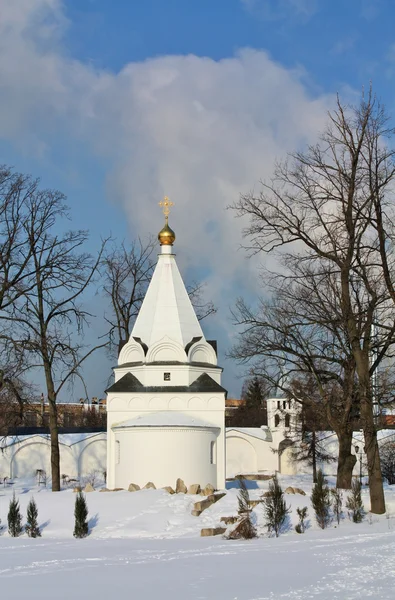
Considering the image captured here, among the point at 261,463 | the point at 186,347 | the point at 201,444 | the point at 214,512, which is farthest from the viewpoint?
the point at 261,463

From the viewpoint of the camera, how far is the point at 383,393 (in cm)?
1886

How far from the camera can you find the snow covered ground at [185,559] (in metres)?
9.20

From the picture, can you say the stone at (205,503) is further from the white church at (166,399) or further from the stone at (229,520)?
the white church at (166,399)

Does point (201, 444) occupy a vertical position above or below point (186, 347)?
below

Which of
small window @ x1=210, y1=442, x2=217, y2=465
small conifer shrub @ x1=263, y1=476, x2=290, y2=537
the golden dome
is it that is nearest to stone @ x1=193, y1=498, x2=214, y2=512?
small conifer shrub @ x1=263, y1=476, x2=290, y2=537

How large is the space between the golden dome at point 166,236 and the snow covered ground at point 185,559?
12.7 m

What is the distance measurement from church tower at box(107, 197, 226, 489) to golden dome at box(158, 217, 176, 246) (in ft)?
0.13

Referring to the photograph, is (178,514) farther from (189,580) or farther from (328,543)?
(189,580)

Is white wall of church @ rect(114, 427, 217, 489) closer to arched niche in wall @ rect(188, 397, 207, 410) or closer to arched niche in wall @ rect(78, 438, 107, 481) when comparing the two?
arched niche in wall @ rect(188, 397, 207, 410)

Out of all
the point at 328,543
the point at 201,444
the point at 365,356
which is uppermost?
the point at 365,356

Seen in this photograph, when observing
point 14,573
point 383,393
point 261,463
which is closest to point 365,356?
point 383,393

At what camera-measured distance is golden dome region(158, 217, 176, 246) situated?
2997cm

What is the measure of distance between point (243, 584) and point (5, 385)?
16248 millimetres

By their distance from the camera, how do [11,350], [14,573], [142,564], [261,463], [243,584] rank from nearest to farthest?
1. [243,584]
2. [14,573]
3. [142,564]
4. [11,350]
5. [261,463]
